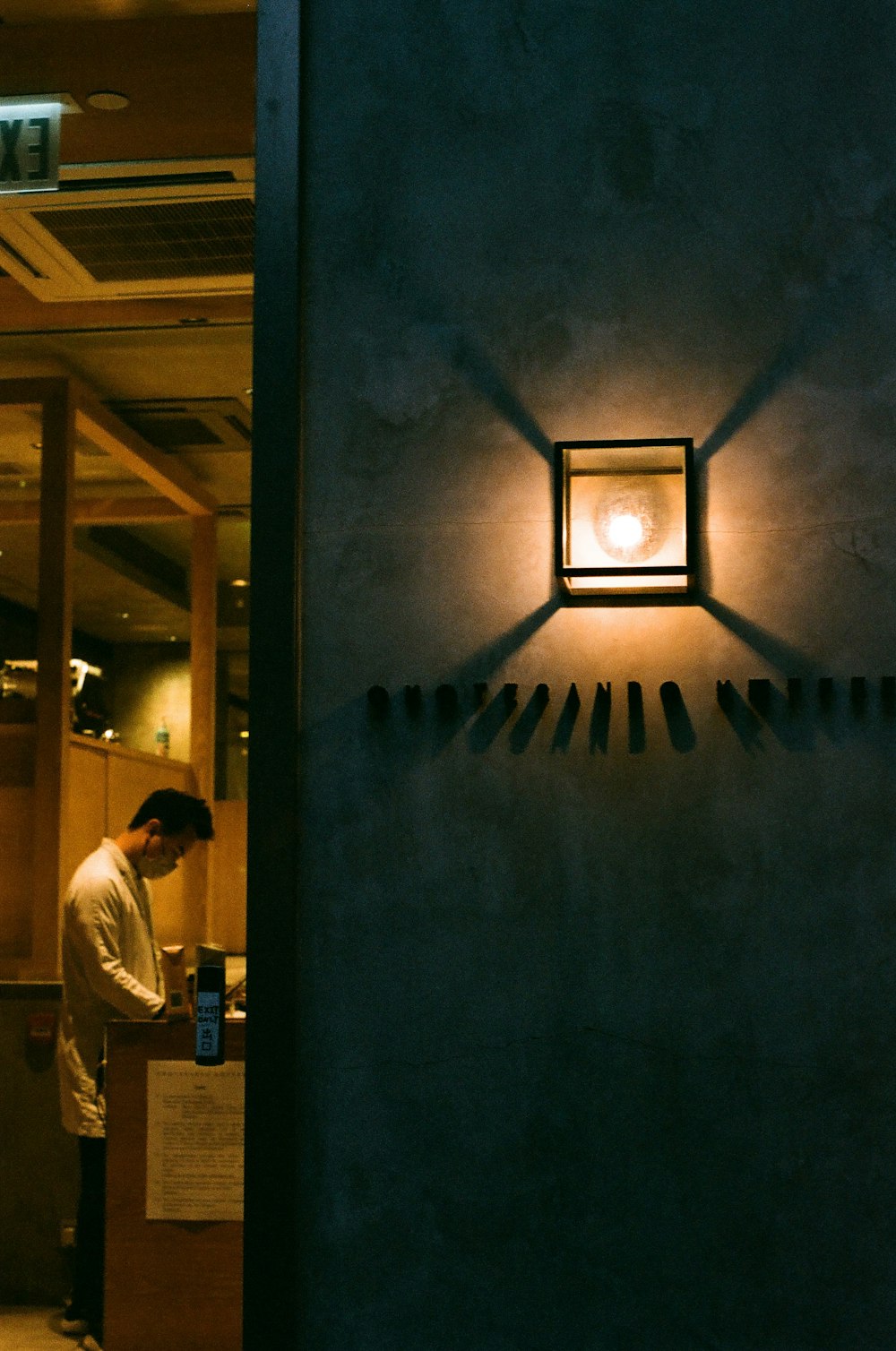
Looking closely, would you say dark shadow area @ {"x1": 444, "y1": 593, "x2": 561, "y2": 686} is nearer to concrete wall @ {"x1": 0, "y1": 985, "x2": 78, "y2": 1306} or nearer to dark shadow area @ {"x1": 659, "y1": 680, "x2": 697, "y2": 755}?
dark shadow area @ {"x1": 659, "y1": 680, "x2": 697, "y2": 755}

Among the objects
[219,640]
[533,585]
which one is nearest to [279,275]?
[533,585]

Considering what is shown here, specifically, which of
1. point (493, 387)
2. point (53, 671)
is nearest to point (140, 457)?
point (53, 671)

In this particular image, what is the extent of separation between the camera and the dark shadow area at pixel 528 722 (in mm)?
2164

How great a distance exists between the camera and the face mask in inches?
169

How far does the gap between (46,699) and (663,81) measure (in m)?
3.66

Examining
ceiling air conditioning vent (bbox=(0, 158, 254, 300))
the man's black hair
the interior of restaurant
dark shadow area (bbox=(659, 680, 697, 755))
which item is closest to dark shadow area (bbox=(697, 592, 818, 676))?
dark shadow area (bbox=(659, 680, 697, 755))

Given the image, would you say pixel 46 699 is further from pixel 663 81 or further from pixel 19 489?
pixel 663 81

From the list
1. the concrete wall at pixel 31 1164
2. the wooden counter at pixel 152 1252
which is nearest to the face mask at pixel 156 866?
the concrete wall at pixel 31 1164

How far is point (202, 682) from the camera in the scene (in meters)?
7.02

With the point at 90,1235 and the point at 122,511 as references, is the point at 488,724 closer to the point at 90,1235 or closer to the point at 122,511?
the point at 90,1235

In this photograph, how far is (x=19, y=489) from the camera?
22.5ft

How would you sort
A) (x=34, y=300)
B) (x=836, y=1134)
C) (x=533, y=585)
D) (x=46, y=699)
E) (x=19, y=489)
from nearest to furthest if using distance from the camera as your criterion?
(x=836, y=1134)
(x=533, y=585)
(x=34, y=300)
(x=46, y=699)
(x=19, y=489)

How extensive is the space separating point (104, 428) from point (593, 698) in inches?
162

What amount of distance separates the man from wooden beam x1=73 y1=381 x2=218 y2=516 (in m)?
2.09
